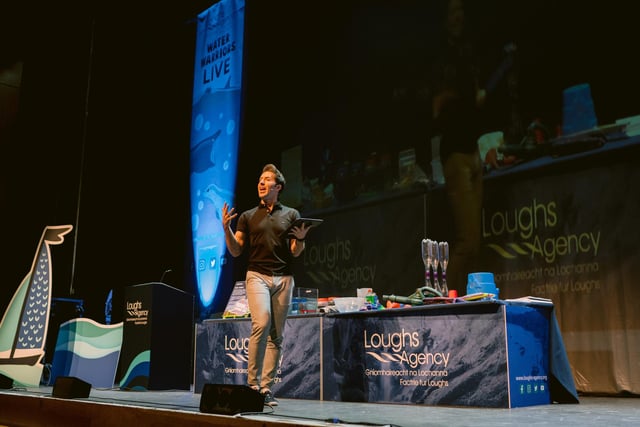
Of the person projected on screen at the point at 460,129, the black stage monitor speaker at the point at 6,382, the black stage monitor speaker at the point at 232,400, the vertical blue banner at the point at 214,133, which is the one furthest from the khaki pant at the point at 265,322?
the vertical blue banner at the point at 214,133

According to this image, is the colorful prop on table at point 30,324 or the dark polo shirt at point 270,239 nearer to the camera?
the dark polo shirt at point 270,239

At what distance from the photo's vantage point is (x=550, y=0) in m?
5.40

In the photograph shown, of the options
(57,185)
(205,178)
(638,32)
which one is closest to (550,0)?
(638,32)

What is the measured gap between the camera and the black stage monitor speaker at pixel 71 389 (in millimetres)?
4102

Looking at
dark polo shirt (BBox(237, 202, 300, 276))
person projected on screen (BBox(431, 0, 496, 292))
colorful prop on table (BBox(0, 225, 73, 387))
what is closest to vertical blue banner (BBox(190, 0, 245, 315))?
colorful prop on table (BBox(0, 225, 73, 387))

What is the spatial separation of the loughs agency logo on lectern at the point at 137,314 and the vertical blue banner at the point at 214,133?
5.89 feet

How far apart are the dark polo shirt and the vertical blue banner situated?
3.87m

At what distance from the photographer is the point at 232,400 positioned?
115 inches

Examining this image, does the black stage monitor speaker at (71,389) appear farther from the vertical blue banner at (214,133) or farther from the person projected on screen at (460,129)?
the vertical blue banner at (214,133)

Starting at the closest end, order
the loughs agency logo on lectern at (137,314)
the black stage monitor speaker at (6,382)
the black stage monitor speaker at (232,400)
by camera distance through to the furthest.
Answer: the black stage monitor speaker at (232,400)
the black stage monitor speaker at (6,382)
the loughs agency logo on lectern at (137,314)

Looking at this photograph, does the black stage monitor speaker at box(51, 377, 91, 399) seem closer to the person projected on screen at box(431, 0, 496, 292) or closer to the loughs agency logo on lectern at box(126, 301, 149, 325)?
the loughs agency logo on lectern at box(126, 301, 149, 325)

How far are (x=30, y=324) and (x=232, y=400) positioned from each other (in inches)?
128

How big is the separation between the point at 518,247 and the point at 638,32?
74.9 inches

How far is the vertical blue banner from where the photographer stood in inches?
304
